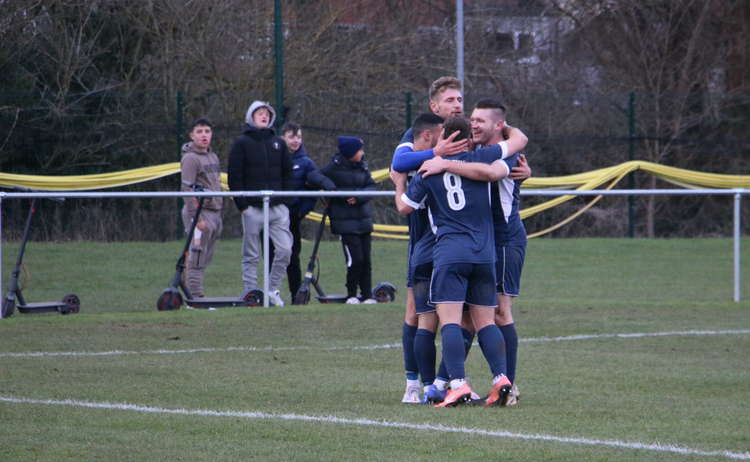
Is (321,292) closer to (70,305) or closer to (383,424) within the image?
(70,305)

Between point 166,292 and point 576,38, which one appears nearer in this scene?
point 166,292

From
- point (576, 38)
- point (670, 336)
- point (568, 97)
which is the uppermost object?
point (576, 38)

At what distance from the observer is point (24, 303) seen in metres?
11.9

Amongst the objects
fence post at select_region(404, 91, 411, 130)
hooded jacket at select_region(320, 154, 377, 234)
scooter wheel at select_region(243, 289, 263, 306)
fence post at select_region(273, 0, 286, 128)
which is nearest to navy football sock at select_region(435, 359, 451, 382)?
scooter wheel at select_region(243, 289, 263, 306)

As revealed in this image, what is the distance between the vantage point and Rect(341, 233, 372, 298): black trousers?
1312 centimetres

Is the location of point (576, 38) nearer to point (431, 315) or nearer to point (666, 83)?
point (666, 83)

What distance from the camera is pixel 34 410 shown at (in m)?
6.74

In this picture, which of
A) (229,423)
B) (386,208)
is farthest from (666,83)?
(229,423)

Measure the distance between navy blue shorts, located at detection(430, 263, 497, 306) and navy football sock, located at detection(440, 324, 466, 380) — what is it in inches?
6.6

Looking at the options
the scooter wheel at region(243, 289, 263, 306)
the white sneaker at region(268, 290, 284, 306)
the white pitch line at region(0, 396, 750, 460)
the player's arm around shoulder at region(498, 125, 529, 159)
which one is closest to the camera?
the white pitch line at region(0, 396, 750, 460)

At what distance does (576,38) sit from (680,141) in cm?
720

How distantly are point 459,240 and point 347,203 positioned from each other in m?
6.33

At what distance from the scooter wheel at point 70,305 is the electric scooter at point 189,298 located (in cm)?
81

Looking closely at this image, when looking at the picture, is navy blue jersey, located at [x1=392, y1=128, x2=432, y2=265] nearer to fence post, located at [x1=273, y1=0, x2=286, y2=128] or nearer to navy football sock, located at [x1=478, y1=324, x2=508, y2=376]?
navy football sock, located at [x1=478, y1=324, x2=508, y2=376]
